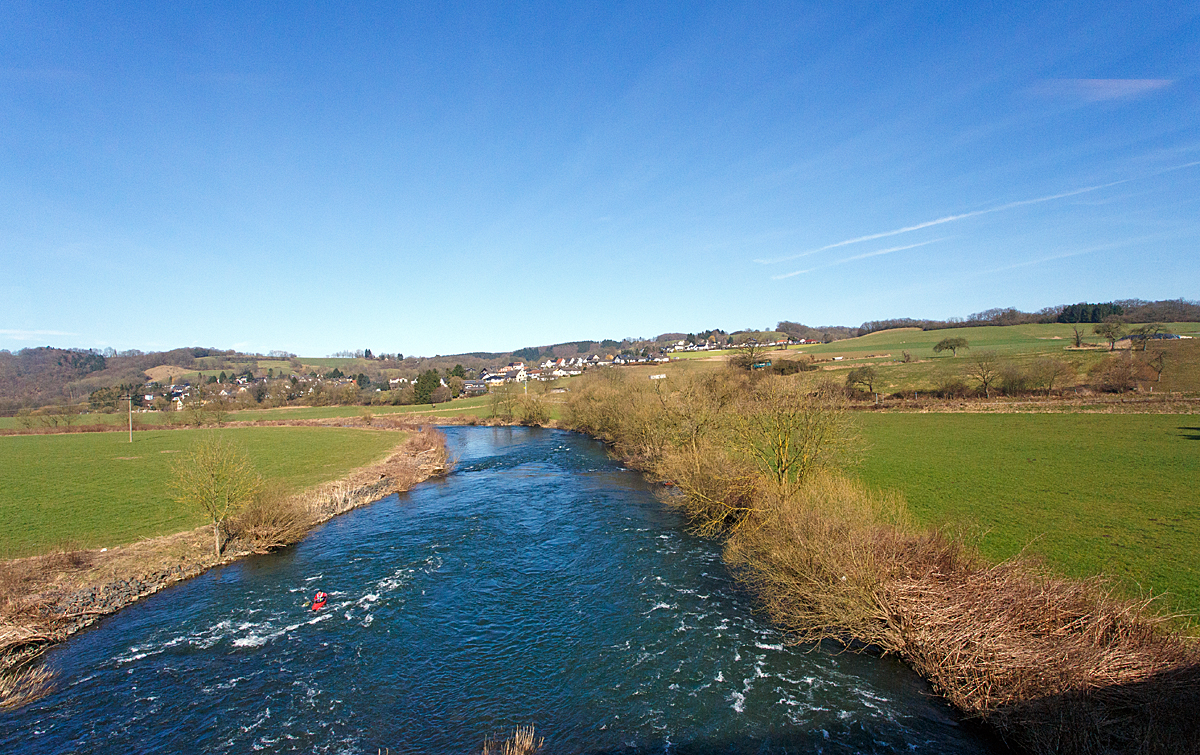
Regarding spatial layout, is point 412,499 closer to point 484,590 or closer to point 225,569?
point 225,569

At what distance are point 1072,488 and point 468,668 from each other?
28067mm

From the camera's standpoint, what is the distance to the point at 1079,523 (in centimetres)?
1881

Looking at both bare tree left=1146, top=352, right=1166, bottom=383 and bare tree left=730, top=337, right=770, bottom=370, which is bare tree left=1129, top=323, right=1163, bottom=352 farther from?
bare tree left=730, top=337, right=770, bottom=370

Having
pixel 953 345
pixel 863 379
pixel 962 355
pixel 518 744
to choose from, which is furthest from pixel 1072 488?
pixel 953 345

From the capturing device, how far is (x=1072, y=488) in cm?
2327

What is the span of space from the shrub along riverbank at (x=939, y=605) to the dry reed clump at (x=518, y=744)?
8.07m

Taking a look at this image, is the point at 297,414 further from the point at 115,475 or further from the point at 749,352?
the point at 749,352

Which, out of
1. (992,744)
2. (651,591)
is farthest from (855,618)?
(651,591)

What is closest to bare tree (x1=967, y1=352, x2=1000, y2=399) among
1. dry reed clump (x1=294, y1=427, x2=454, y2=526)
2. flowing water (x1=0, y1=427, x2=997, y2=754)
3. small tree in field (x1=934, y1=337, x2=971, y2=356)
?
small tree in field (x1=934, y1=337, x2=971, y2=356)

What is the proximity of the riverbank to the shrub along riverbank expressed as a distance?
71.2 feet

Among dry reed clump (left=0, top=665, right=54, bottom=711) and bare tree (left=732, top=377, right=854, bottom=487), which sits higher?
bare tree (left=732, top=377, right=854, bottom=487)

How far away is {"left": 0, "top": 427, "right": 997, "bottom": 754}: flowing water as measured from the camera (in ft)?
37.2

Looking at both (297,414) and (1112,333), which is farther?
(297,414)

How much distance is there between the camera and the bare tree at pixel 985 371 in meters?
54.5
